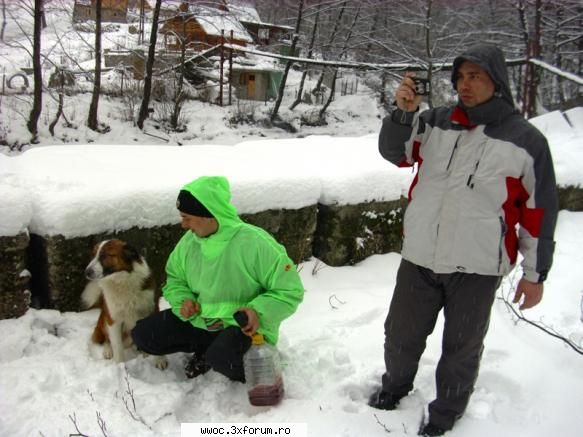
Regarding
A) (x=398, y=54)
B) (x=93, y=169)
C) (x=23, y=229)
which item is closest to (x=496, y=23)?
(x=398, y=54)

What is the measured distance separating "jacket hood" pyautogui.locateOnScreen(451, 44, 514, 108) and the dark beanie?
1.38m

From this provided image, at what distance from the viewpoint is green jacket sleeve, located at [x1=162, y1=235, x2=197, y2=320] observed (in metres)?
2.57

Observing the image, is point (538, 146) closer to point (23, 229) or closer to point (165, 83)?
point (23, 229)

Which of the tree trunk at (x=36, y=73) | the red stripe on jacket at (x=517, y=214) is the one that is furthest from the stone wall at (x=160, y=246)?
the tree trunk at (x=36, y=73)

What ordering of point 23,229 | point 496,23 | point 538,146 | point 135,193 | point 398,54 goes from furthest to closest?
point 496,23
point 398,54
point 135,193
point 23,229
point 538,146

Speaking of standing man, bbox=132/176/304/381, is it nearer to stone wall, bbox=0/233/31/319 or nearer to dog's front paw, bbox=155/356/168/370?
dog's front paw, bbox=155/356/168/370

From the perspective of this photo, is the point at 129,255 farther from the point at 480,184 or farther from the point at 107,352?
the point at 480,184

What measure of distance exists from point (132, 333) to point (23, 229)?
3.19 feet

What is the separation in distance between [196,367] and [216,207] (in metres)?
1.07

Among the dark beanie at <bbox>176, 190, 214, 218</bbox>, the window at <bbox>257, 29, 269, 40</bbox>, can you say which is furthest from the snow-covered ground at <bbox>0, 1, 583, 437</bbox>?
the window at <bbox>257, 29, 269, 40</bbox>

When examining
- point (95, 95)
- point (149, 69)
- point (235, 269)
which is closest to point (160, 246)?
point (235, 269)

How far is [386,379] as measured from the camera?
2398 millimetres

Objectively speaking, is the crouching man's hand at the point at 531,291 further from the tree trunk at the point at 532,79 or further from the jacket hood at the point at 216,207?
the tree trunk at the point at 532,79

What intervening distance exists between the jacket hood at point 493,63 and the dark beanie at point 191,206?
4.54ft
